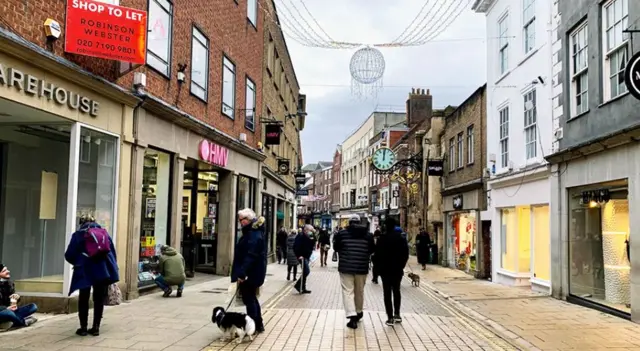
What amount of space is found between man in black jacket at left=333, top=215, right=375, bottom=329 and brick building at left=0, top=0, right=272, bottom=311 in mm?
4211

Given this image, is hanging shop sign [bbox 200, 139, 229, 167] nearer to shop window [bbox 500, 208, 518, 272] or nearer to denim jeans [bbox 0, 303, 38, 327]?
denim jeans [bbox 0, 303, 38, 327]

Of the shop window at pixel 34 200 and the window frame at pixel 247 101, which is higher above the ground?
the window frame at pixel 247 101

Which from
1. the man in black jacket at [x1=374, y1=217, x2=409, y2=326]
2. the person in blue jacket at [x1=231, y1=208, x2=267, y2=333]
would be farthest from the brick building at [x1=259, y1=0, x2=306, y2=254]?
the person in blue jacket at [x1=231, y1=208, x2=267, y2=333]

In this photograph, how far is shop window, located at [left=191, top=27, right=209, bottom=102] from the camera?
49.6 feet

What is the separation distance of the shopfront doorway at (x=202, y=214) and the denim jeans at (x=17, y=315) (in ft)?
31.1

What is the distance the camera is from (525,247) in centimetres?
1700

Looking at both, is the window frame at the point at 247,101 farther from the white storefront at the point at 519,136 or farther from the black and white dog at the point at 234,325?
the black and white dog at the point at 234,325

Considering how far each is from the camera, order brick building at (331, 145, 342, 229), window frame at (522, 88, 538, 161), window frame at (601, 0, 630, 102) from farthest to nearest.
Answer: brick building at (331, 145, 342, 229) < window frame at (522, 88, 538, 161) < window frame at (601, 0, 630, 102)

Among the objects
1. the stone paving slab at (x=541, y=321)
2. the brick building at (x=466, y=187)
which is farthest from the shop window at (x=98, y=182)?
the brick building at (x=466, y=187)

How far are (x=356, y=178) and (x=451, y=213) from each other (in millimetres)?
40601

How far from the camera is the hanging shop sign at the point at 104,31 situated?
362 inches

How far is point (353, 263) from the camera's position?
907 cm

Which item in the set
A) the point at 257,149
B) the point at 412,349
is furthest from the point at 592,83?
the point at 257,149

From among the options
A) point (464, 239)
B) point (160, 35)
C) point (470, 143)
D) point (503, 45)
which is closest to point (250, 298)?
point (160, 35)
